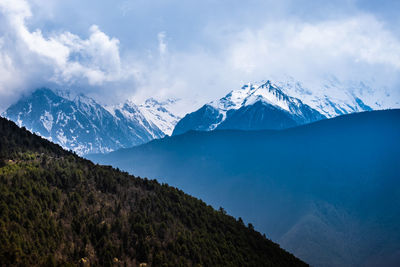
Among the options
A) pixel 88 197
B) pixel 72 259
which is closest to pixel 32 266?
pixel 72 259

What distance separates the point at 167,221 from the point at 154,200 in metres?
14.1

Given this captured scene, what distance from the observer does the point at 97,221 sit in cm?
10594

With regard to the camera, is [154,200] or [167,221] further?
[154,200]

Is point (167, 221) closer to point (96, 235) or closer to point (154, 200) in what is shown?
point (154, 200)

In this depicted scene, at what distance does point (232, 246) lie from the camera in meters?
134

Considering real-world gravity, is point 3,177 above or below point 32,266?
above

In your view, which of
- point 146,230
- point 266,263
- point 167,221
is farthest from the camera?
point 266,263

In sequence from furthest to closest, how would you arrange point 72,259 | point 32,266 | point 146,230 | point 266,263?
point 266,263 → point 146,230 → point 72,259 → point 32,266

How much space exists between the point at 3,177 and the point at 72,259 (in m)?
35.0

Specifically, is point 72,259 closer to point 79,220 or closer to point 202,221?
point 79,220

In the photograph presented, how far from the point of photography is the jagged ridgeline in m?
89.1

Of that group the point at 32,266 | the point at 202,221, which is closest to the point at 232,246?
the point at 202,221

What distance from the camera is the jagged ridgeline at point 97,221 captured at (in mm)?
89062

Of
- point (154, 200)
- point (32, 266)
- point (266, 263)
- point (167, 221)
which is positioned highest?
point (154, 200)
